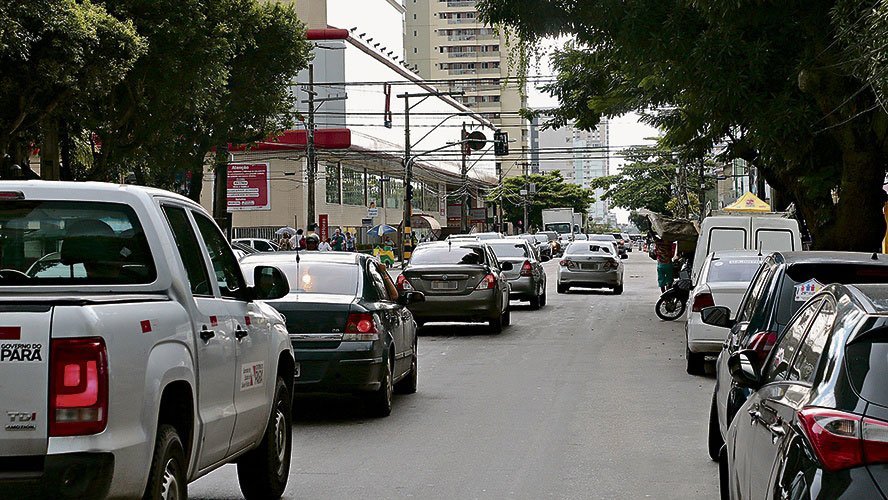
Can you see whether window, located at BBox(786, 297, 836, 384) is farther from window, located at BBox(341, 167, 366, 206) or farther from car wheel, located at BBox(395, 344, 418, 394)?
window, located at BBox(341, 167, 366, 206)

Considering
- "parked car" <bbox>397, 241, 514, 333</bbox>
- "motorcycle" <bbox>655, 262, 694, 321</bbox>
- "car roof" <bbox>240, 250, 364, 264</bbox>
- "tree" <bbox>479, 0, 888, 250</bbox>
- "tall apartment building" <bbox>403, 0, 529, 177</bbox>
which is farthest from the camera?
"tall apartment building" <bbox>403, 0, 529, 177</bbox>

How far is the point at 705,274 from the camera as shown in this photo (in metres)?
16.8

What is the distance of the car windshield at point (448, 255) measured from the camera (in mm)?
22984

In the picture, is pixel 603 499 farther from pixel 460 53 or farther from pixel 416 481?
pixel 460 53

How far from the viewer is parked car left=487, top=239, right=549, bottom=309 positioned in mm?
30375

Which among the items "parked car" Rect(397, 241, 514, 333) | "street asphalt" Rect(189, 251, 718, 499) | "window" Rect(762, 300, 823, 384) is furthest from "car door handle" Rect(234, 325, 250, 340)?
"parked car" Rect(397, 241, 514, 333)

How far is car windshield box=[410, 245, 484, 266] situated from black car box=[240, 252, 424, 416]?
9.75m

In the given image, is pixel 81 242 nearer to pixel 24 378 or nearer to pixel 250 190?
pixel 24 378

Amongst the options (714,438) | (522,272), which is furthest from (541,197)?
(714,438)

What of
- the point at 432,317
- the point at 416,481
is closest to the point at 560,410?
the point at 416,481

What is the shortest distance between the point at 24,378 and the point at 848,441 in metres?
3.15

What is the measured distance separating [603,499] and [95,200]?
396 centimetres

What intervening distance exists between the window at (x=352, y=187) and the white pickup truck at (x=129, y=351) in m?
70.9

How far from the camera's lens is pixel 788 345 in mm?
6145
